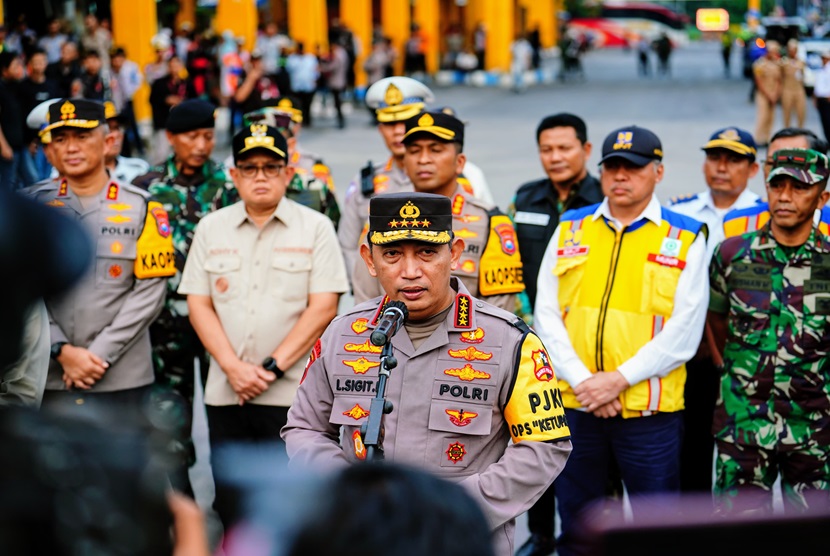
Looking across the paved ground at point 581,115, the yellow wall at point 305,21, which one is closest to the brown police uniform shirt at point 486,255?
the paved ground at point 581,115

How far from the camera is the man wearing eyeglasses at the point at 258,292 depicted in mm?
5520

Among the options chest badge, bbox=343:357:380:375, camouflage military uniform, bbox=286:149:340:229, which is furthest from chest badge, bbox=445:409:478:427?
camouflage military uniform, bbox=286:149:340:229

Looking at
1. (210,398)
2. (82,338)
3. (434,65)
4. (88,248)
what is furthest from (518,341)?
(434,65)

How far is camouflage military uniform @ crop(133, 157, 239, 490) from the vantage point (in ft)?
20.6

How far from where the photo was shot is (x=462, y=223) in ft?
18.5

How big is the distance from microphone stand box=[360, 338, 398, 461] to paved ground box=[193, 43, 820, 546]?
3.09m

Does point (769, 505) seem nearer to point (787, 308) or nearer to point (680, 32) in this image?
point (787, 308)

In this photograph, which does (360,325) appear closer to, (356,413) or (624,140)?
(356,413)

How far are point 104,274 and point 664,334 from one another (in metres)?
2.75

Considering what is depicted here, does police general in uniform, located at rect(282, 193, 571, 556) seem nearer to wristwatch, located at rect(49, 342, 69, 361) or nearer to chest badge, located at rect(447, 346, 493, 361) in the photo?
chest badge, located at rect(447, 346, 493, 361)

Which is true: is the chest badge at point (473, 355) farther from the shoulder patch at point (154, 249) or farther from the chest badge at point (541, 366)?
the shoulder patch at point (154, 249)

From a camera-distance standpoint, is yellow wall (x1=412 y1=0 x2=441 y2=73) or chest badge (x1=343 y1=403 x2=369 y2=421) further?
yellow wall (x1=412 y1=0 x2=441 y2=73)

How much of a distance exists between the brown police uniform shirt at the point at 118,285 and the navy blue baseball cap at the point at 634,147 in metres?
2.28

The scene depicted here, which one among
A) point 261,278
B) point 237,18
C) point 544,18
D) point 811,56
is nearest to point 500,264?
point 261,278
